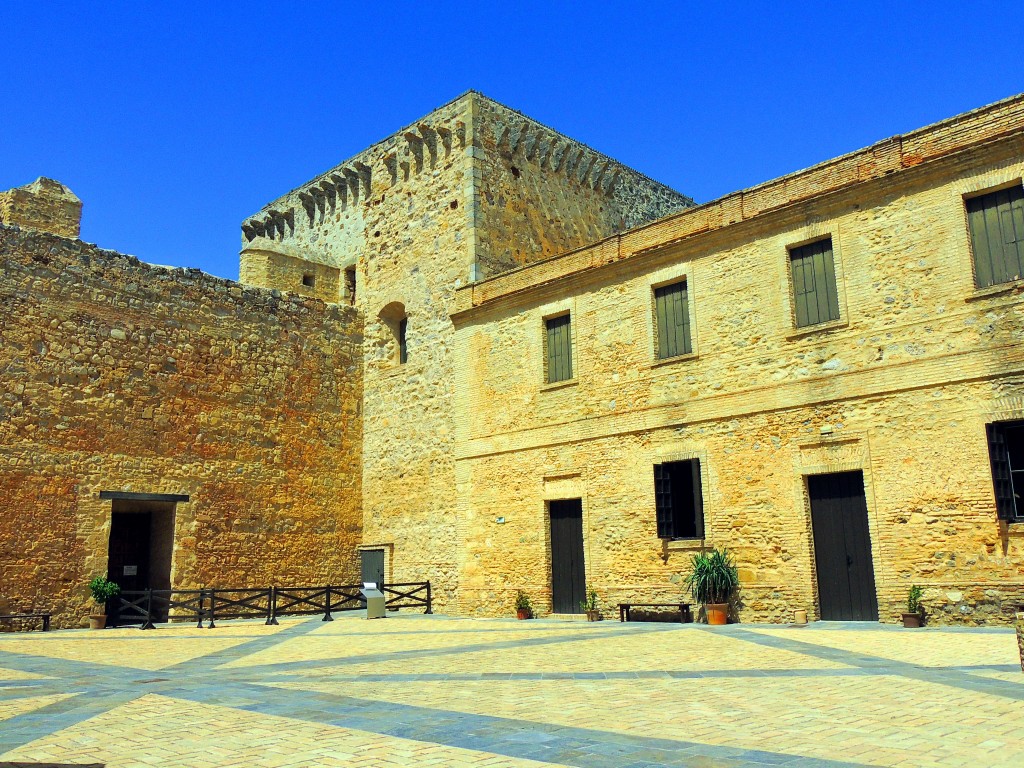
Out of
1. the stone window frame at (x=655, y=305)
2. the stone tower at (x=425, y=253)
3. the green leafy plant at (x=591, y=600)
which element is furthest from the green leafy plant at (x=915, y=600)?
the stone tower at (x=425, y=253)

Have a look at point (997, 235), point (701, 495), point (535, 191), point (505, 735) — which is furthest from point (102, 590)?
point (997, 235)

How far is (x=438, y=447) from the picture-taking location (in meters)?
19.1

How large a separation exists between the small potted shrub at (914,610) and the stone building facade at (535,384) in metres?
0.18

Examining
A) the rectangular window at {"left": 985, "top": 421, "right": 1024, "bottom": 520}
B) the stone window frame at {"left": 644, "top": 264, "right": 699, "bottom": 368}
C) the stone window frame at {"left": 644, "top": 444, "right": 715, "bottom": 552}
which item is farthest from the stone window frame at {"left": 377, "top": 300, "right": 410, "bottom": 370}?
the rectangular window at {"left": 985, "top": 421, "right": 1024, "bottom": 520}

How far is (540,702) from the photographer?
6.48 meters

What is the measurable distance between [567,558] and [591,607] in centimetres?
121

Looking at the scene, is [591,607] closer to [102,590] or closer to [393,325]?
[102,590]

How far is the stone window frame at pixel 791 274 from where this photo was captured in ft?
42.4

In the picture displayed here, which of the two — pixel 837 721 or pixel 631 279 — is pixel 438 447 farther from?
pixel 837 721

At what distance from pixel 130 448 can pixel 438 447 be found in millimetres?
6454

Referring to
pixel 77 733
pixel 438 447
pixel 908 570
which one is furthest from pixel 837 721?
pixel 438 447

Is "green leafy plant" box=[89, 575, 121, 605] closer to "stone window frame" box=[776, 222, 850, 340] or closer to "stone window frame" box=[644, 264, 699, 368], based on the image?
"stone window frame" box=[644, 264, 699, 368]

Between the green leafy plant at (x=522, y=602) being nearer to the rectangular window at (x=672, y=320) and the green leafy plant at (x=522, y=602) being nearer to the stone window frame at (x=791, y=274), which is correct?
the rectangular window at (x=672, y=320)

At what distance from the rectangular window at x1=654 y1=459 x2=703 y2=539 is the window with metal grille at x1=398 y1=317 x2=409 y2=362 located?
832 centimetres
